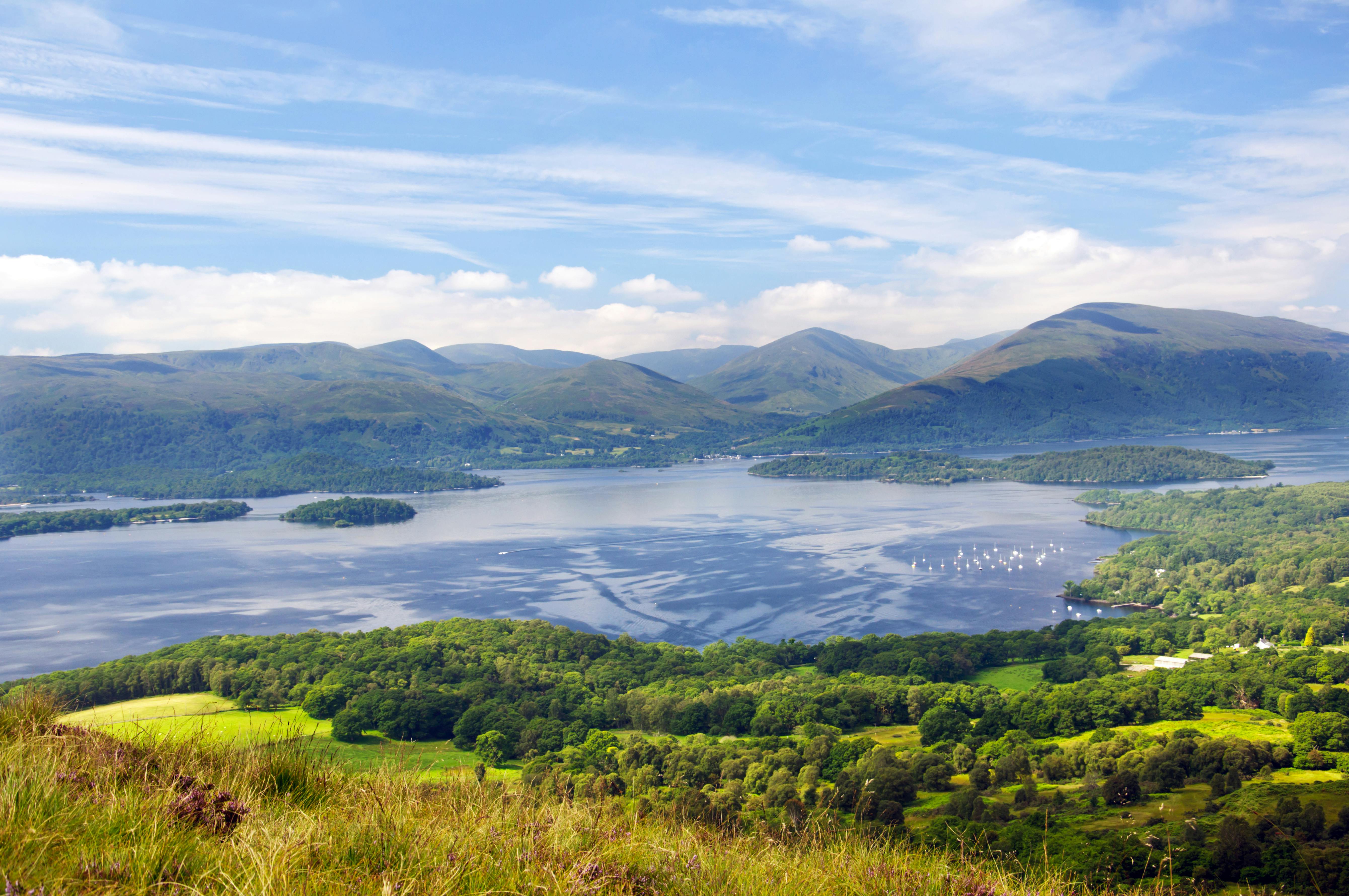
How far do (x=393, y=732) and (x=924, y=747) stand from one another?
16.1 metres

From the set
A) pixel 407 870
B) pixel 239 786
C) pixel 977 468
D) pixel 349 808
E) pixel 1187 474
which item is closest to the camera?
pixel 407 870

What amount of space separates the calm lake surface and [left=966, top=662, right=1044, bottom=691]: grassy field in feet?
23.1

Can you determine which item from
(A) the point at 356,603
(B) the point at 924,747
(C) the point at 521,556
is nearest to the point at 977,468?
(C) the point at 521,556

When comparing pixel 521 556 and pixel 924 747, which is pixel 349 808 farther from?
pixel 521 556

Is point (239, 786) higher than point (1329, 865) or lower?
higher

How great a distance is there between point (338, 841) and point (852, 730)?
86.2 feet

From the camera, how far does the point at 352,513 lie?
9362 cm

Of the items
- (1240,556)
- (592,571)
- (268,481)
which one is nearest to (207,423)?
(268,481)

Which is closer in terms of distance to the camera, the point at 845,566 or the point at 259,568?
the point at 845,566

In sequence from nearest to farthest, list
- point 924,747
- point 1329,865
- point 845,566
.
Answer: point 1329,865 < point 924,747 < point 845,566

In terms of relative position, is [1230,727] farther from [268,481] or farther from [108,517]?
[268,481]

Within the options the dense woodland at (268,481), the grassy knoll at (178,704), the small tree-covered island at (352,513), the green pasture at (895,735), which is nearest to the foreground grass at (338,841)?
the green pasture at (895,735)

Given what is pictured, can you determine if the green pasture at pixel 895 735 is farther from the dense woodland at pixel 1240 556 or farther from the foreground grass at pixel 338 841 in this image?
the foreground grass at pixel 338 841

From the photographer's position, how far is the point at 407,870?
101 inches
